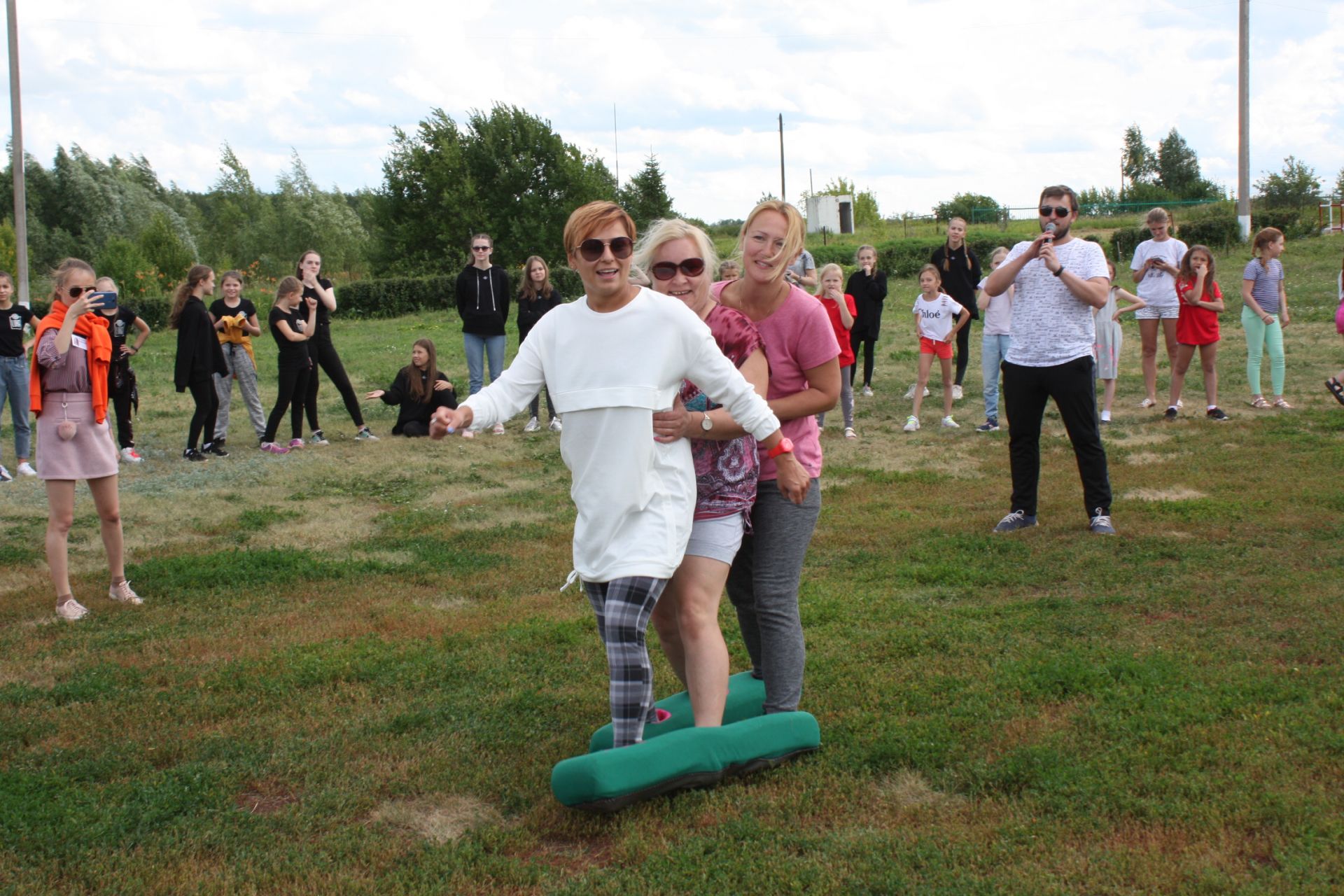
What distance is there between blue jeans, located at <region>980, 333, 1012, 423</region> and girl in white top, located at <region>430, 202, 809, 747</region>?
883cm

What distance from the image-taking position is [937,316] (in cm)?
1262

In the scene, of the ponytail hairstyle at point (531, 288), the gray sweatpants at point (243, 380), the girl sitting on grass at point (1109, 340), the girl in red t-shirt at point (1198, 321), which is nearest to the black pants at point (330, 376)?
the gray sweatpants at point (243, 380)

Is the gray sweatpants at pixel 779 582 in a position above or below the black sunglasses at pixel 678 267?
below

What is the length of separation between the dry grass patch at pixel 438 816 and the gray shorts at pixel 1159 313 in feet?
34.3

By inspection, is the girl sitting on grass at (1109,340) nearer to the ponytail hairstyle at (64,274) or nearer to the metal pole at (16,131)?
the ponytail hairstyle at (64,274)

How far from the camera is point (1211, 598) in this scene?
5852mm

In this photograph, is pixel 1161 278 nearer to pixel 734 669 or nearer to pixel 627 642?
pixel 734 669

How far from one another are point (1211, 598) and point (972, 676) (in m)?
1.76

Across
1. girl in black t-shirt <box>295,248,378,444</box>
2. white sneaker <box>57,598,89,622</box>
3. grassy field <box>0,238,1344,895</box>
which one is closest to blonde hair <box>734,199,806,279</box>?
grassy field <box>0,238,1344,895</box>

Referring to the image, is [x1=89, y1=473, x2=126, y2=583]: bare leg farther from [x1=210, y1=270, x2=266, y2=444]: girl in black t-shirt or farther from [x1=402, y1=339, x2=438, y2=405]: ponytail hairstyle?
[x1=402, y1=339, x2=438, y2=405]: ponytail hairstyle

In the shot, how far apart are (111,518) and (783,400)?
4305 millimetres

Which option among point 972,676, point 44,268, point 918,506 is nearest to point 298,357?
point 918,506

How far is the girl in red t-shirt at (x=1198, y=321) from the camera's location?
11.9m

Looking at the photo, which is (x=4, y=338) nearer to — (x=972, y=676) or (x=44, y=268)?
(x=972, y=676)
